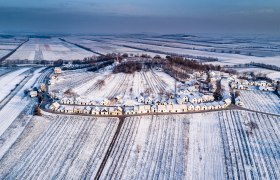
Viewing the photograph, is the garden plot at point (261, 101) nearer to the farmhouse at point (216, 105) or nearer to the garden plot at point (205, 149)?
the farmhouse at point (216, 105)

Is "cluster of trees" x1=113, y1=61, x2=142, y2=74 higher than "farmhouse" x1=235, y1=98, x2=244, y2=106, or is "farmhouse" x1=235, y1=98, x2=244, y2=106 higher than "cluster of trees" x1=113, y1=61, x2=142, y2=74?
"cluster of trees" x1=113, y1=61, x2=142, y2=74

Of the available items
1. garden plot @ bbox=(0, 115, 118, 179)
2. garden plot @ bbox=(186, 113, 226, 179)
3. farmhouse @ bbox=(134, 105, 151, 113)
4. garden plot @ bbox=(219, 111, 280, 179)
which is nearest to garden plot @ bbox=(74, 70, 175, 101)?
farmhouse @ bbox=(134, 105, 151, 113)

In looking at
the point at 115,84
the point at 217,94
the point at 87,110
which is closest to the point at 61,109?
the point at 87,110

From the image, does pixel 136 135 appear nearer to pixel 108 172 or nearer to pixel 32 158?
pixel 108 172

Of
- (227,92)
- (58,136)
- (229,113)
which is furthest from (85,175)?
(227,92)

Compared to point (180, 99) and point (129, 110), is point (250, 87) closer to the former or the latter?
point (180, 99)

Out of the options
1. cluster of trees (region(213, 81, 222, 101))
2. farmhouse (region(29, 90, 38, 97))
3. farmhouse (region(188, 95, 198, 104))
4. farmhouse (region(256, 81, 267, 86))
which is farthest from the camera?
farmhouse (region(256, 81, 267, 86))

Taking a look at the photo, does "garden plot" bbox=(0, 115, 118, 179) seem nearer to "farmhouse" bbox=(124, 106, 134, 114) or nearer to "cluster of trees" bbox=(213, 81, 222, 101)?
"farmhouse" bbox=(124, 106, 134, 114)
